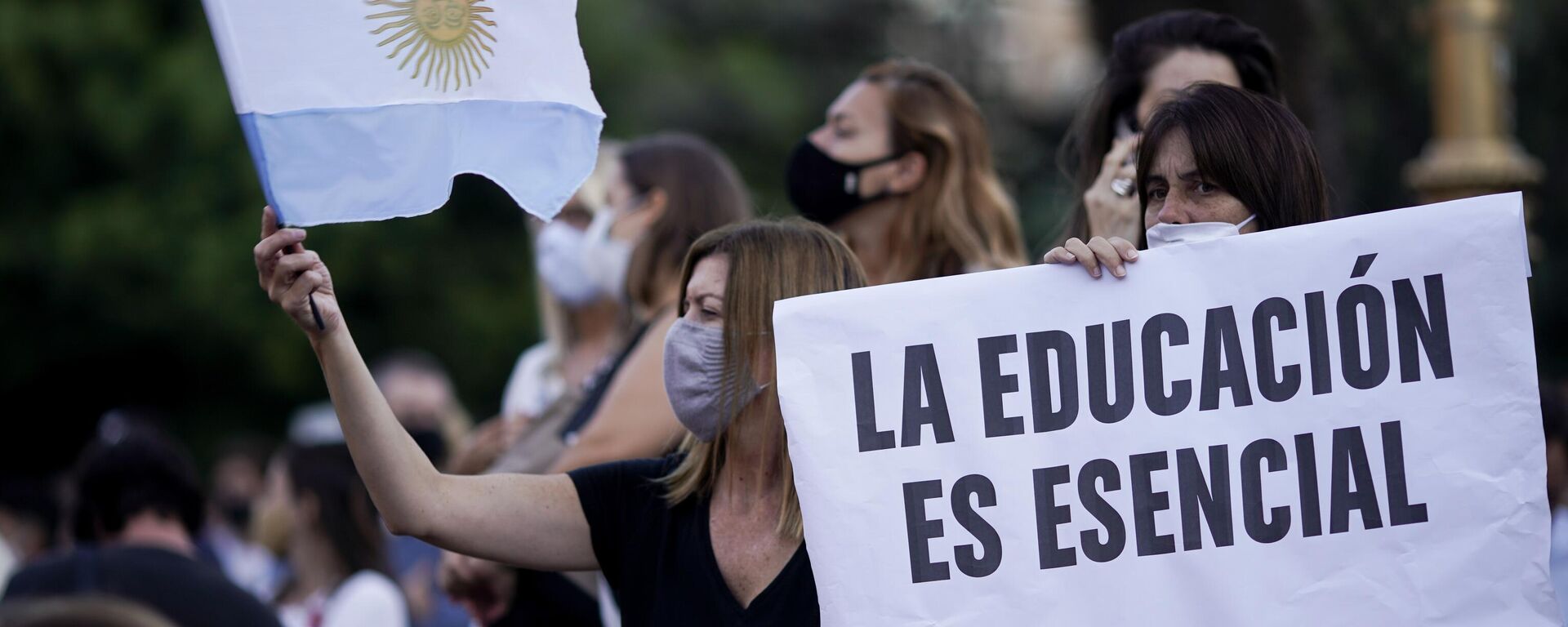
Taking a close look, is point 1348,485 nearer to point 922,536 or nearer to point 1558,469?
point 922,536

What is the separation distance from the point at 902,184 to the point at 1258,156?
165cm

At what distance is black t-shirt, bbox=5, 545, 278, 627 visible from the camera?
3963 millimetres

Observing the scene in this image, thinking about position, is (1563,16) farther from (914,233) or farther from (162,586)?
(162,586)

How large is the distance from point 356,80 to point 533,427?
78.4 inches

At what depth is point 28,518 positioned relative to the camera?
28.8 ft

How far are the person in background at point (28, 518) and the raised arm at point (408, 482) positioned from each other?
5.82 m

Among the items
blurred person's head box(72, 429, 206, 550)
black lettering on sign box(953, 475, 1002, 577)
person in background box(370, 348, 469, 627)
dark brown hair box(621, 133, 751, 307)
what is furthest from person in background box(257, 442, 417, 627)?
black lettering on sign box(953, 475, 1002, 577)

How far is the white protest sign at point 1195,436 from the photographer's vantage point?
2846 millimetres

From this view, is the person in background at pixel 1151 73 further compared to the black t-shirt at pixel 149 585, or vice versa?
the person in background at pixel 1151 73

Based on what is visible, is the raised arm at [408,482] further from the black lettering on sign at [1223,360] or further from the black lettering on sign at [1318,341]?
the black lettering on sign at [1318,341]

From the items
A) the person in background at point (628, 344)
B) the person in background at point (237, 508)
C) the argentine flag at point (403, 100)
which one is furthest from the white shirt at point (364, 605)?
the person in background at point (237, 508)

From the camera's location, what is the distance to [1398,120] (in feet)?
52.3

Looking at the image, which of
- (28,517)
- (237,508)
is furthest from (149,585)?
(237,508)

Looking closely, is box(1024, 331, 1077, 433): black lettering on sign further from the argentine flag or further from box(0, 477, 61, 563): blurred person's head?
box(0, 477, 61, 563): blurred person's head
